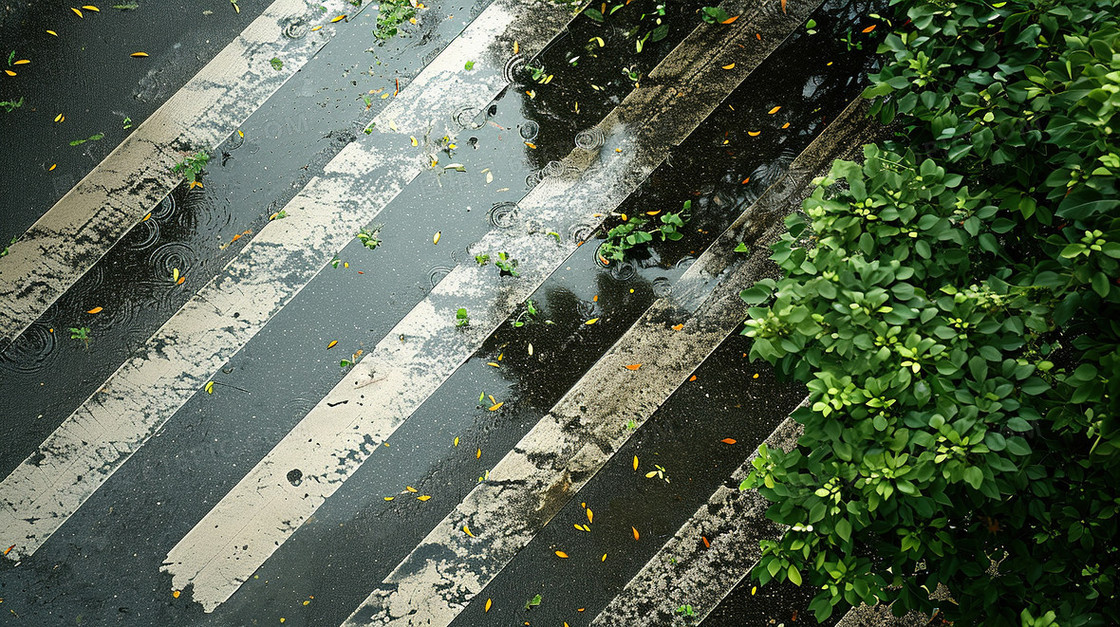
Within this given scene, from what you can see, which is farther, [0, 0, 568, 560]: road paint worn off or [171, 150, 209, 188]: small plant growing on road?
[171, 150, 209, 188]: small plant growing on road

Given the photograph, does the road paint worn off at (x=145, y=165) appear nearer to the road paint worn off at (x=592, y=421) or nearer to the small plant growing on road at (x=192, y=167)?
the small plant growing on road at (x=192, y=167)

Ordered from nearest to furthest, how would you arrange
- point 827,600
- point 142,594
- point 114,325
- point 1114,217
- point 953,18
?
1. point 1114,217
2. point 953,18
3. point 827,600
4. point 142,594
5. point 114,325

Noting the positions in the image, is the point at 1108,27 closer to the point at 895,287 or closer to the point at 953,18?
the point at 953,18

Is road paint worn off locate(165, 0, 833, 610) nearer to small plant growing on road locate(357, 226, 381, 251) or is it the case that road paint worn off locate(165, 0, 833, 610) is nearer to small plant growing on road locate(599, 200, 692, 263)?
small plant growing on road locate(599, 200, 692, 263)

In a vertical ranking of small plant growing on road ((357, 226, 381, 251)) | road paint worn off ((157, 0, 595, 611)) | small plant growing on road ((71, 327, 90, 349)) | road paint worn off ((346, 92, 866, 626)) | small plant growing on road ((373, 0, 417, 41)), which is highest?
small plant growing on road ((373, 0, 417, 41))

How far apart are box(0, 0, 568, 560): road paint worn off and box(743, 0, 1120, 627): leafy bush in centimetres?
279

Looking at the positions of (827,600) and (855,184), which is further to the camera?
(827,600)

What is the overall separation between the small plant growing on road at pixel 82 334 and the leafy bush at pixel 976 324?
399 centimetres

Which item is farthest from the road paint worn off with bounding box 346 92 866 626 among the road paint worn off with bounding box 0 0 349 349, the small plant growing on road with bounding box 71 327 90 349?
the road paint worn off with bounding box 0 0 349 349

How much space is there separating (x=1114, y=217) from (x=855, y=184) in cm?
72

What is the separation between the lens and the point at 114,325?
4.12 m

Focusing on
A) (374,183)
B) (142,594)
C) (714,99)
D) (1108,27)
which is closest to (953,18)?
(1108,27)

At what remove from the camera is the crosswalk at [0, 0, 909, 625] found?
155 inches

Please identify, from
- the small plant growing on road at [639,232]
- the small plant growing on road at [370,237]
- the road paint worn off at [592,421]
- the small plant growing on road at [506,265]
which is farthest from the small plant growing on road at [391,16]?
the road paint worn off at [592,421]
